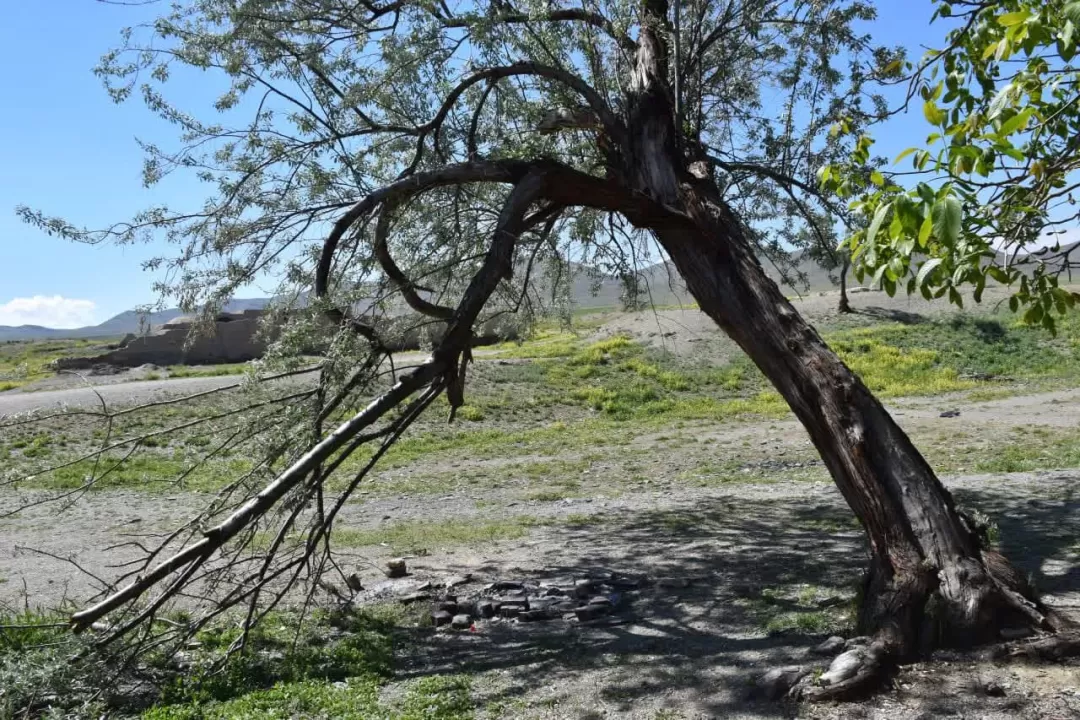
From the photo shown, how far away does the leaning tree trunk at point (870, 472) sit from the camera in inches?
183

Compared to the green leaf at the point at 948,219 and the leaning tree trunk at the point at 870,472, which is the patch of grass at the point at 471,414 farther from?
the green leaf at the point at 948,219

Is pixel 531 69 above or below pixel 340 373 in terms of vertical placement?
above

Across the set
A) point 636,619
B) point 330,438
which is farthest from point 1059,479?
point 330,438

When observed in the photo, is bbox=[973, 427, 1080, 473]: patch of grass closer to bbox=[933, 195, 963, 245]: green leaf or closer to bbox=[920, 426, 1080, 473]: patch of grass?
bbox=[920, 426, 1080, 473]: patch of grass

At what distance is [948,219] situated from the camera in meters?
2.25

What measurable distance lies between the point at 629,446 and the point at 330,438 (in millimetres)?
11431

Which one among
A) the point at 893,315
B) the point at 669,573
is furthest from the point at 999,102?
the point at 893,315

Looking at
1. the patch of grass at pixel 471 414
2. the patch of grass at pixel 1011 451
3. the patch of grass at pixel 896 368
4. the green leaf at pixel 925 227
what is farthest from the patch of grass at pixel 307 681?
the patch of grass at pixel 896 368

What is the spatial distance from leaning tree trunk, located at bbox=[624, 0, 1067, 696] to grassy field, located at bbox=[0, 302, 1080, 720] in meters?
0.92

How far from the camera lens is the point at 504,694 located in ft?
16.2

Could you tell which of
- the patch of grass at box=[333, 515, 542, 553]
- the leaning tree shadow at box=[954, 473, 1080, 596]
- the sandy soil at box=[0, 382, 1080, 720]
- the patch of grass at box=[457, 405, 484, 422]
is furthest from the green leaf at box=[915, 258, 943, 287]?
the patch of grass at box=[457, 405, 484, 422]

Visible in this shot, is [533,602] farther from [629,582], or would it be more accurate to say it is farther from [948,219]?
[948,219]

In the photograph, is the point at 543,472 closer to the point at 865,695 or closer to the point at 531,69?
the point at 531,69

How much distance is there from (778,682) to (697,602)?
194 cm
